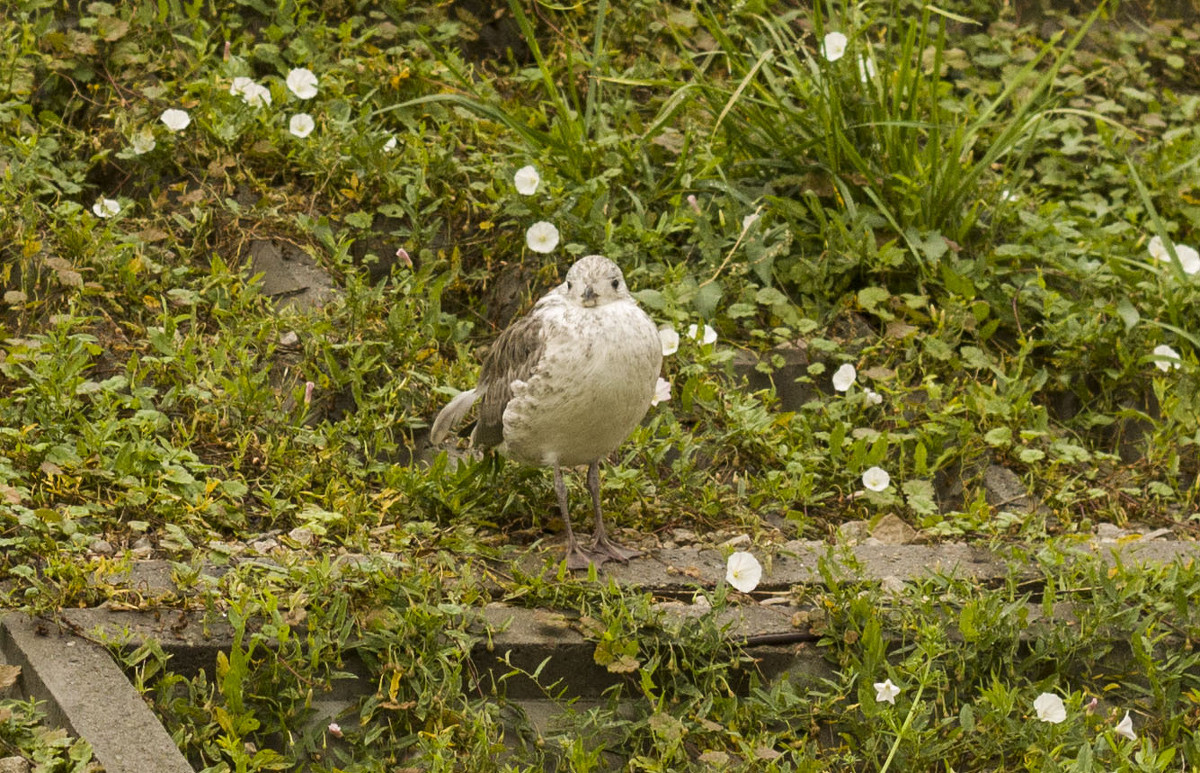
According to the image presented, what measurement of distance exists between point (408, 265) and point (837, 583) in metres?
2.28

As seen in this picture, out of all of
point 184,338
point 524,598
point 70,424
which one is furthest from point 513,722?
point 184,338

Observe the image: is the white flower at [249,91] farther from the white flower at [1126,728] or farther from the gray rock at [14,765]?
the white flower at [1126,728]

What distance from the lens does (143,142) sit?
18.9ft

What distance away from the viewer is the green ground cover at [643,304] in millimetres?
3799

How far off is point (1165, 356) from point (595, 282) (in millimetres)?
2492

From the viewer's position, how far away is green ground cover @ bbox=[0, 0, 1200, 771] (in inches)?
150

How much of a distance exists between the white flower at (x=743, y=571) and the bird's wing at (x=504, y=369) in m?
0.82

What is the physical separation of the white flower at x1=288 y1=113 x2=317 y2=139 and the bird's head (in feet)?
6.53

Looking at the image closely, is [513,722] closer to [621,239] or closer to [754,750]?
[754,750]

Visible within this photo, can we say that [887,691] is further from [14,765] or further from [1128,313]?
[1128,313]

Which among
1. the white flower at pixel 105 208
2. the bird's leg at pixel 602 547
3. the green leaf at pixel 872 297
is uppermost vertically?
the white flower at pixel 105 208

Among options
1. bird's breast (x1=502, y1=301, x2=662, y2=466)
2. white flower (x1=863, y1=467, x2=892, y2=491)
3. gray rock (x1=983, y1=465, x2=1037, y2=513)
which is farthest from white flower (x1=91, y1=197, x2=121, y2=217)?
gray rock (x1=983, y1=465, x2=1037, y2=513)

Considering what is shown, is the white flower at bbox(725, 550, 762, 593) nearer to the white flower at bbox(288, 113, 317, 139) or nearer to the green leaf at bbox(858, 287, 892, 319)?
the green leaf at bbox(858, 287, 892, 319)

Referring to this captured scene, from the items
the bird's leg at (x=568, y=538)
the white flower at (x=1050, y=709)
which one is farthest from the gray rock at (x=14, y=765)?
the white flower at (x=1050, y=709)
